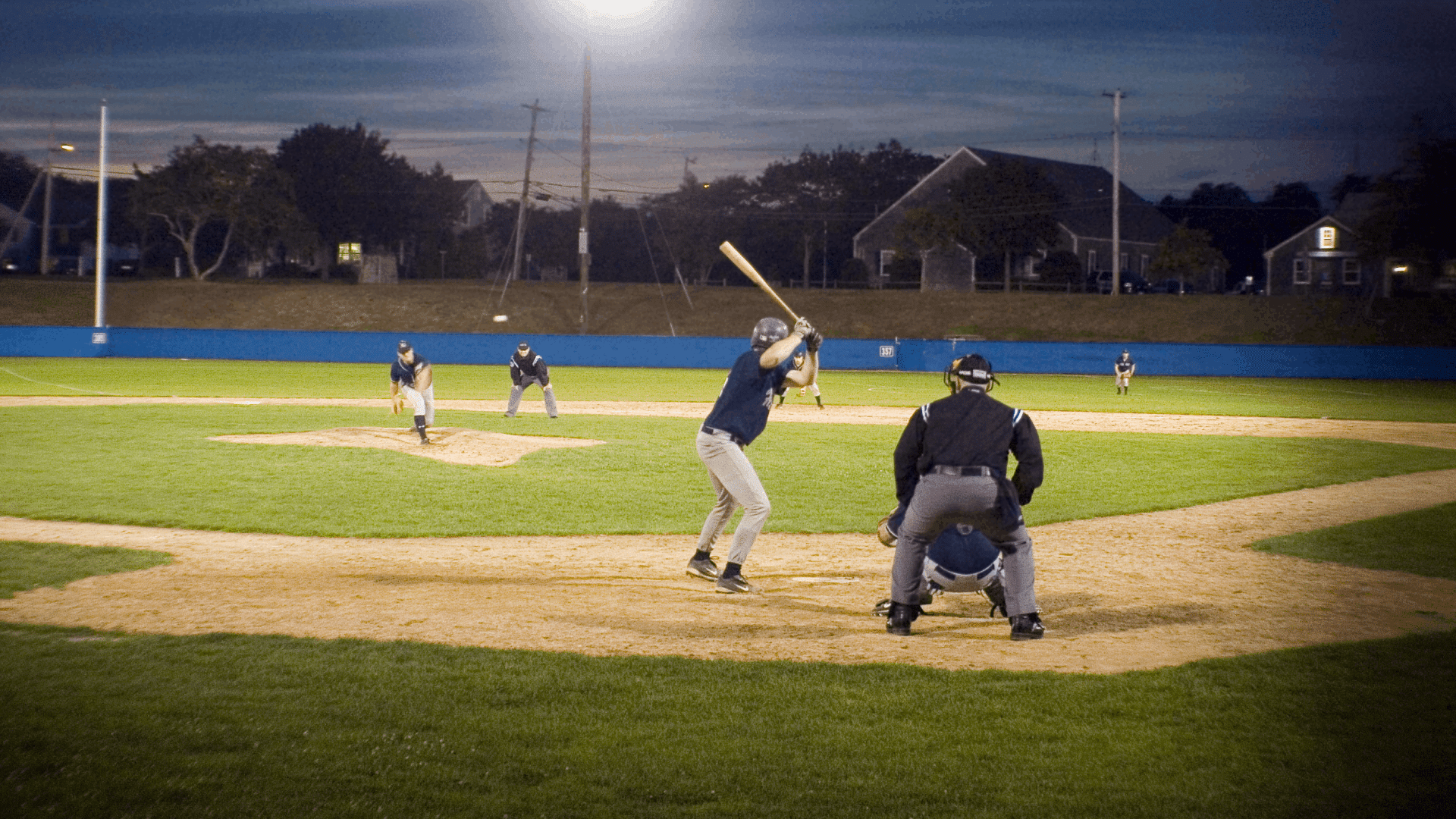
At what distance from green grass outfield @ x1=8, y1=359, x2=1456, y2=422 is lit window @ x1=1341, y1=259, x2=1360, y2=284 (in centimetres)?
2686

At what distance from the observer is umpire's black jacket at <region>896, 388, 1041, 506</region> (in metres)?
7.26

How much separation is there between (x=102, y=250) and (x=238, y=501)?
36.0 meters

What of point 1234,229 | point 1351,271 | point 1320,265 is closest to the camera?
point 1351,271

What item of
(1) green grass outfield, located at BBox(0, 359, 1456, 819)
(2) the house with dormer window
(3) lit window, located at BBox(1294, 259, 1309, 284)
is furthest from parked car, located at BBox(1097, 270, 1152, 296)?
(1) green grass outfield, located at BBox(0, 359, 1456, 819)

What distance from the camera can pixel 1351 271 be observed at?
227 ft

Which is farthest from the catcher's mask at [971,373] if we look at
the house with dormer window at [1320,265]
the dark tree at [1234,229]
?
the dark tree at [1234,229]

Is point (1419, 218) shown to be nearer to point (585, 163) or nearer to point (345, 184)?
point (585, 163)

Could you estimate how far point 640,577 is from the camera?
33.0 feet

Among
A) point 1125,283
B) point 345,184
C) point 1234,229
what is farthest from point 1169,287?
point 345,184

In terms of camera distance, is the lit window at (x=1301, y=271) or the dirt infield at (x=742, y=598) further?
the lit window at (x=1301, y=271)

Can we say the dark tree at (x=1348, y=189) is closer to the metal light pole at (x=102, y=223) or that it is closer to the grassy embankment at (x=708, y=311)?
the grassy embankment at (x=708, y=311)

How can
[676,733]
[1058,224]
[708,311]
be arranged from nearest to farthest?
[676,733], [708,311], [1058,224]

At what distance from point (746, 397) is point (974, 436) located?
91.4 inches

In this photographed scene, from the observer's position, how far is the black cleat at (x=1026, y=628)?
7676 mm
